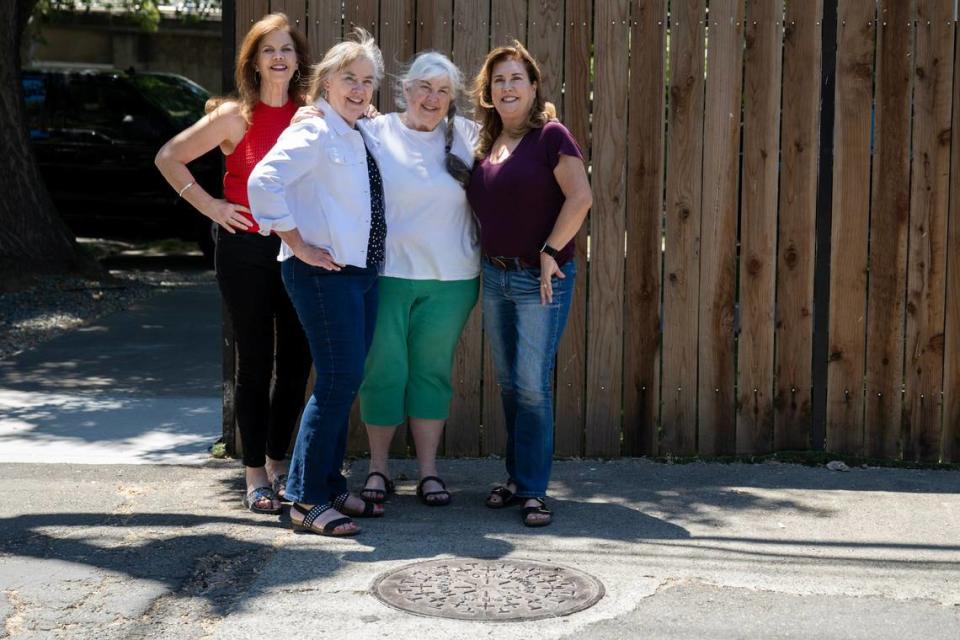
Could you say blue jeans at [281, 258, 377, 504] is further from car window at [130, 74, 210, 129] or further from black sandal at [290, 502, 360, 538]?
car window at [130, 74, 210, 129]

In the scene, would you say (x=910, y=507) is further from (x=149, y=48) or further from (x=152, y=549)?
(x=149, y=48)

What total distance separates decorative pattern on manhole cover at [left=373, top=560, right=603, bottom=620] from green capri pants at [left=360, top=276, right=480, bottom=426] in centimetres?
92

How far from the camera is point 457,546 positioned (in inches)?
201

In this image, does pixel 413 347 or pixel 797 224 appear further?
pixel 797 224

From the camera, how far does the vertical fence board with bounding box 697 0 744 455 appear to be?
6199mm

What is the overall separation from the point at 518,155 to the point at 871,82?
6.17ft

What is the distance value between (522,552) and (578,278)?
1.67 meters

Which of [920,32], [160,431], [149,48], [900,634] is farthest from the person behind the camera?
[149,48]

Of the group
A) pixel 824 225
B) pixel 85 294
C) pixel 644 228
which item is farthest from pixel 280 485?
pixel 85 294

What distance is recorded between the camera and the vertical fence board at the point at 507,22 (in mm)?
6199

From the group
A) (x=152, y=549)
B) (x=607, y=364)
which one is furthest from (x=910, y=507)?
(x=152, y=549)

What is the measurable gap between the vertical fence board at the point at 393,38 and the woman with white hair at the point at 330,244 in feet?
3.14

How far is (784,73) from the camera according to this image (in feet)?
20.3

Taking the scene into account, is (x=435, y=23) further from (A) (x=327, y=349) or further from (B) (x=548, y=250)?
(A) (x=327, y=349)
